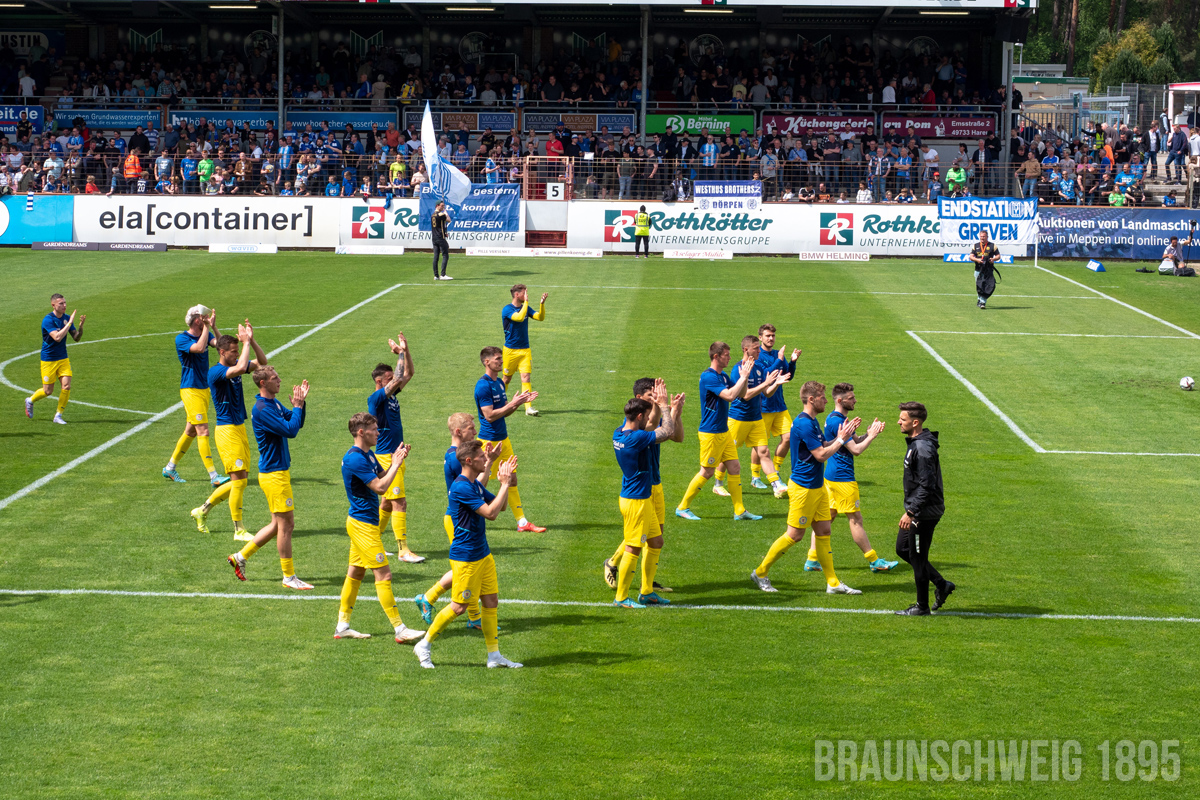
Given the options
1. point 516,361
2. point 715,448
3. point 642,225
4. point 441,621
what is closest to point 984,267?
point 642,225

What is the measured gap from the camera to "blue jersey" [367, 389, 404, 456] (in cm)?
1338

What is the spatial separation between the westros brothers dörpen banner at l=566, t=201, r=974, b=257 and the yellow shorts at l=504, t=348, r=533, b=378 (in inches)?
933

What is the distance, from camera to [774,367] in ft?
52.6

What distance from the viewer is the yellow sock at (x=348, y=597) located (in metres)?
10.8

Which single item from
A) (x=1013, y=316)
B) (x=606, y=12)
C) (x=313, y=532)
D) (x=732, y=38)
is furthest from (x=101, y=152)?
(x=313, y=532)

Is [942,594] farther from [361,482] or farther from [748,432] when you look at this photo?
[361,482]

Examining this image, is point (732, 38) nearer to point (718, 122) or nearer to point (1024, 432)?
point (718, 122)

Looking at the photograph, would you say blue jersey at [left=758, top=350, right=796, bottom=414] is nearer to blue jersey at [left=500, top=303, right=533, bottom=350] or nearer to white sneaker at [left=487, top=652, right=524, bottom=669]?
blue jersey at [left=500, top=303, right=533, bottom=350]

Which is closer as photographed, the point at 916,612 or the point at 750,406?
the point at 916,612

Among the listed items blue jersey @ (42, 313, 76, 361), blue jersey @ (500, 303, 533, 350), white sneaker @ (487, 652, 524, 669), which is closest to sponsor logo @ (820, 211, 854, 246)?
blue jersey @ (500, 303, 533, 350)

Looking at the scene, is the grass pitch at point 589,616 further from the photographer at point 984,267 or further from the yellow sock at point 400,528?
the photographer at point 984,267

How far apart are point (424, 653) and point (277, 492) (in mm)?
2939

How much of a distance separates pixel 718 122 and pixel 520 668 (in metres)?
46.1

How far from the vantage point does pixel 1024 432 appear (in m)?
19.6
